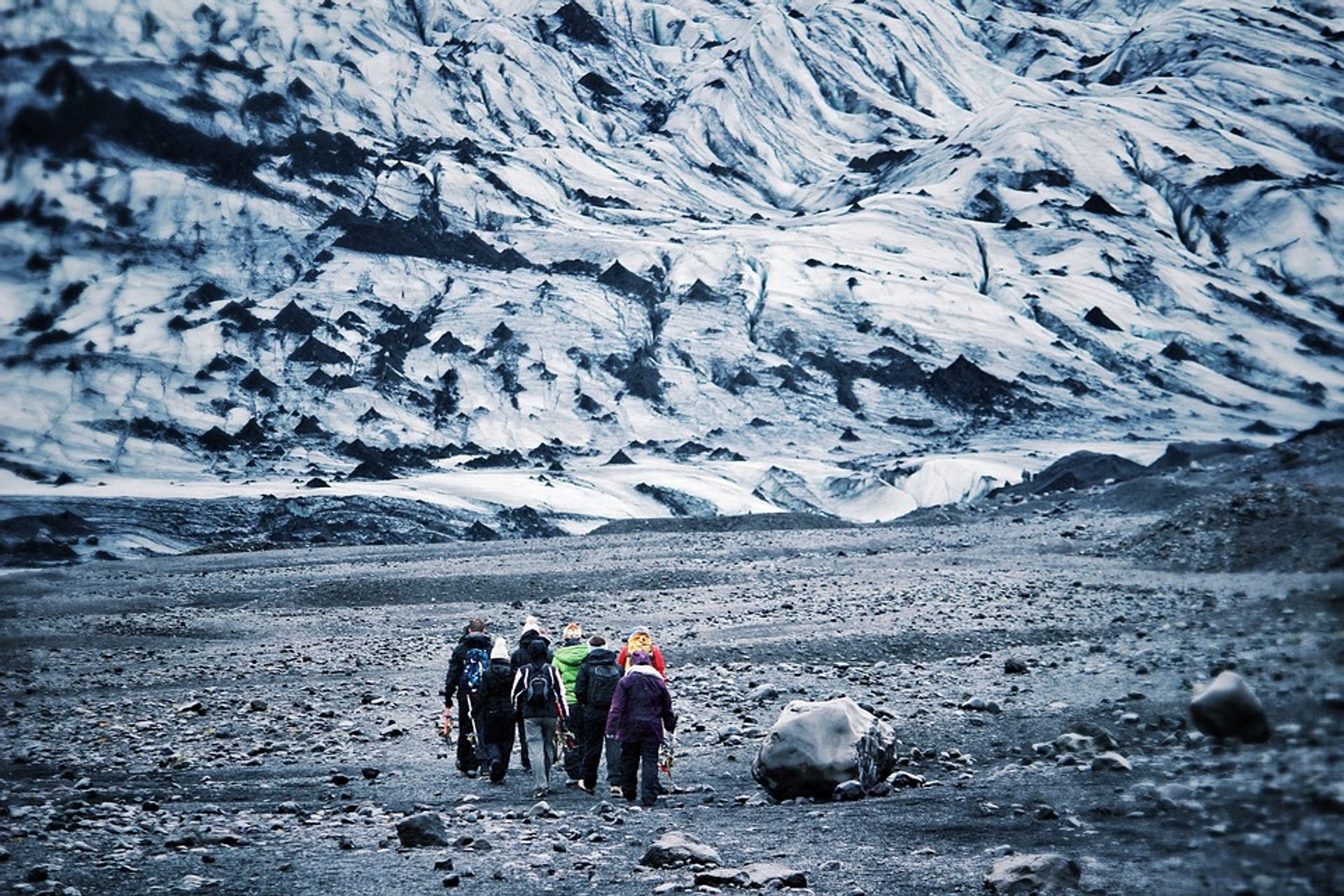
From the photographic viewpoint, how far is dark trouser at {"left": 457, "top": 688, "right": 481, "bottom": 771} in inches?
421

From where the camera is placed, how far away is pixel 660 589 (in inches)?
1018

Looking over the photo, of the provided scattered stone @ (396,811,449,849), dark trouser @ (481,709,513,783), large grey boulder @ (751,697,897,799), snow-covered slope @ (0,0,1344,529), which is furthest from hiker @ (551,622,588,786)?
snow-covered slope @ (0,0,1344,529)

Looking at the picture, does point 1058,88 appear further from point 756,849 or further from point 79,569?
point 756,849

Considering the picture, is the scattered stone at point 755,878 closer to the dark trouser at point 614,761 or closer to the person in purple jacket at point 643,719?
the person in purple jacket at point 643,719

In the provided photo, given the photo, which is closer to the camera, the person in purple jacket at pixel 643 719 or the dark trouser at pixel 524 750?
the person in purple jacket at pixel 643 719

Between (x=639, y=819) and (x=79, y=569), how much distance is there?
30.3 meters

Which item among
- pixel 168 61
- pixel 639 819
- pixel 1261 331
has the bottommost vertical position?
pixel 639 819

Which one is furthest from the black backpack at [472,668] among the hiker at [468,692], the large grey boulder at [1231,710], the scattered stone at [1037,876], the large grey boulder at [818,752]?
the large grey boulder at [1231,710]

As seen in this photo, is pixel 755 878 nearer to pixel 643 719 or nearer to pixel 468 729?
pixel 643 719

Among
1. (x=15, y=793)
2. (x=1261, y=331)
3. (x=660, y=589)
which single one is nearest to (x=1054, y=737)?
(x=15, y=793)

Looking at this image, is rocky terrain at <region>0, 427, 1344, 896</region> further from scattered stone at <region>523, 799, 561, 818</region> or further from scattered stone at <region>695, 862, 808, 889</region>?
scattered stone at <region>523, 799, 561, 818</region>

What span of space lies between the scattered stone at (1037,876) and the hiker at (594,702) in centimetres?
436

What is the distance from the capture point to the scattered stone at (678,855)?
7043 mm

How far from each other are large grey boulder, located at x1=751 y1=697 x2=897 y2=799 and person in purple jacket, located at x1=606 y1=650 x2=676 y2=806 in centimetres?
73
